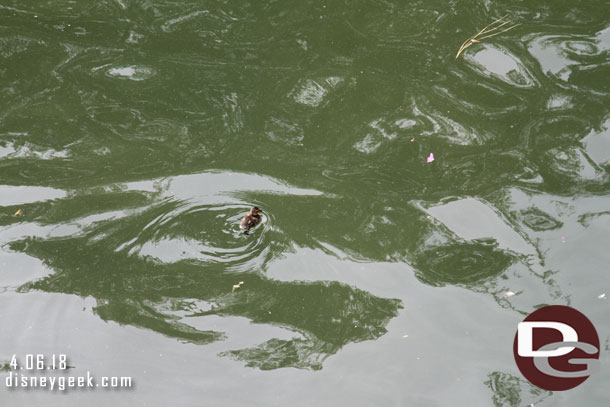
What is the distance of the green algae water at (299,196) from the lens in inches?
113

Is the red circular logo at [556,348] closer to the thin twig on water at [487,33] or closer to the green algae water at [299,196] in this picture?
the green algae water at [299,196]

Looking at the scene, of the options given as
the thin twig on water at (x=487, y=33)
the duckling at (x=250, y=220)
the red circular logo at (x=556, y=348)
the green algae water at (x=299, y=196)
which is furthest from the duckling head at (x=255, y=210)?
the thin twig on water at (x=487, y=33)

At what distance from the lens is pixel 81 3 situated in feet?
14.9

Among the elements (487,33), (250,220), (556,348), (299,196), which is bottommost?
(556,348)

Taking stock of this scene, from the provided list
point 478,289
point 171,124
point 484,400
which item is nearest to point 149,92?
point 171,124

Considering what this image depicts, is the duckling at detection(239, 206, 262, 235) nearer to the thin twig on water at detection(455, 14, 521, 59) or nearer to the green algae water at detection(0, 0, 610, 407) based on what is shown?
the green algae water at detection(0, 0, 610, 407)

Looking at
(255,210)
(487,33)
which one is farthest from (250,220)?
(487,33)

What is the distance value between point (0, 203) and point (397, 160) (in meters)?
2.27

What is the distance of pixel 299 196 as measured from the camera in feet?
11.2

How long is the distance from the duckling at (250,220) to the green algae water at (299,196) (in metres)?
0.07

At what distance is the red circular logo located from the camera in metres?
2.84

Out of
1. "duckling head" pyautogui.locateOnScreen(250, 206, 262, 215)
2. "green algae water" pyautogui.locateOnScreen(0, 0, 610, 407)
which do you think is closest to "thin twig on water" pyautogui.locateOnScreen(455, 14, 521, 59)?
"green algae water" pyautogui.locateOnScreen(0, 0, 610, 407)

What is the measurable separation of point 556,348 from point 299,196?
1518 mm

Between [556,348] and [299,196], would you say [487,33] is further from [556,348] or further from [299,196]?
[556,348]
